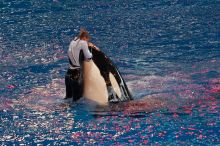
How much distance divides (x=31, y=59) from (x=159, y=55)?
342cm

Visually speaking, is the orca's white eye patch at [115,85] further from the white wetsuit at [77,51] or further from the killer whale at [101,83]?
the white wetsuit at [77,51]

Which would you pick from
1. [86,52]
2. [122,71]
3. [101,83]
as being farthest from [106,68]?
[122,71]

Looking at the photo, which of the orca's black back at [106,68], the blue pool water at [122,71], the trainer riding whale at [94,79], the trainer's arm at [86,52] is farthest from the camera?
the orca's black back at [106,68]

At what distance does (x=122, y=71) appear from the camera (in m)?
12.8

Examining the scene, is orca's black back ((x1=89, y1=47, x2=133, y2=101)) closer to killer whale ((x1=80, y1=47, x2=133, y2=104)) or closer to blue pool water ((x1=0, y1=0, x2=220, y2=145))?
killer whale ((x1=80, y1=47, x2=133, y2=104))

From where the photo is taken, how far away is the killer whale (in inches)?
402

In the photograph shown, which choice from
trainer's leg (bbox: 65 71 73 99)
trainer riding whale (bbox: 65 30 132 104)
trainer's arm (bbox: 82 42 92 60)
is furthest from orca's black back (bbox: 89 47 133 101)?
trainer's leg (bbox: 65 71 73 99)

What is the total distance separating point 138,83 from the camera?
1159cm

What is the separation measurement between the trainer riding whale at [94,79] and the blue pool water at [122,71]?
0.25 m

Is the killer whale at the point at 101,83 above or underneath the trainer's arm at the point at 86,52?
underneath

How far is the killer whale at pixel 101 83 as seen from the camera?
10.2m

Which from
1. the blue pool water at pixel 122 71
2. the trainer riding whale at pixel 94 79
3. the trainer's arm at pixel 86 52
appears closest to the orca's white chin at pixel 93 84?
the trainer riding whale at pixel 94 79

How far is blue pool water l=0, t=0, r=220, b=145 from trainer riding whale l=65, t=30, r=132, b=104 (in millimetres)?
247

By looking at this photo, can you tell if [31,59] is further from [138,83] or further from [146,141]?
[146,141]
